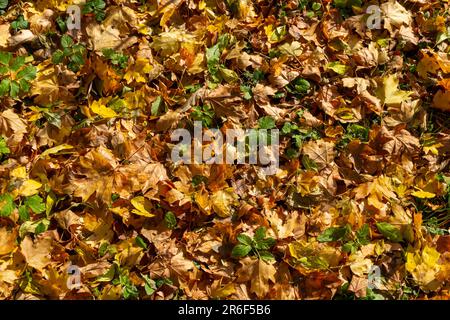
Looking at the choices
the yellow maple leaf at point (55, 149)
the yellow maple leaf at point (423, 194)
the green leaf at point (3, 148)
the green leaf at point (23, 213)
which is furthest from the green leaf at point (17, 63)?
the yellow maple leaf at point (423, 194)

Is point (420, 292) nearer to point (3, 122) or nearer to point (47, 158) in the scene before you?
point (47, 158)

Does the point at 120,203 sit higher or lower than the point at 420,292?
higher

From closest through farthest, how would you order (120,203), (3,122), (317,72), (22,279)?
(22,279)
(120,203)
(3,122)
(317,72)

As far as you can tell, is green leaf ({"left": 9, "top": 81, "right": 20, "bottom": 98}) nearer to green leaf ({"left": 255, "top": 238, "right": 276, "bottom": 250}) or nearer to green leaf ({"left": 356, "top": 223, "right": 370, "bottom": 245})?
green leaf ({"left": 255, "top": 238, "right": 276, "bottom": 250})

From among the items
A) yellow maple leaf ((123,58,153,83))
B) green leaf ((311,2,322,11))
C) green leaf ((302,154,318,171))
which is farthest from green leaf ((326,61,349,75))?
yellow maple leaf ((123,58,153,83))

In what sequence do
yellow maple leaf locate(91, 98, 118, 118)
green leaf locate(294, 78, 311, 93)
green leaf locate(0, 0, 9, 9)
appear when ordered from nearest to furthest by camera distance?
yellow maple leaf locate(91, 98, 118, 118) < green leaf locate(294, 78, 311, 93) < green leaf locate(0, 0, 9, 9)

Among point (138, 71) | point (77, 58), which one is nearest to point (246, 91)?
point (138, 71)

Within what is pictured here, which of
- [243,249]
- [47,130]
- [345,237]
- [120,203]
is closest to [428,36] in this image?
[345,237]
